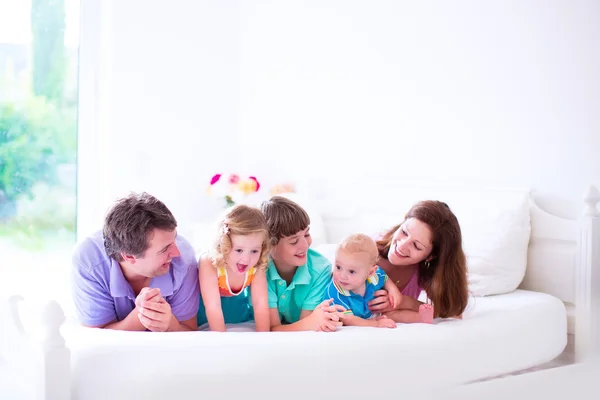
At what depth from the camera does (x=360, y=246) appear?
2.12 m

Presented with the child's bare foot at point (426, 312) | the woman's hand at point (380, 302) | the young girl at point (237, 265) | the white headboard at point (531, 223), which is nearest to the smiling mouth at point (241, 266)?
the young girl at point (237, 265)

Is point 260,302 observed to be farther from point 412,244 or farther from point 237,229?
point 412,244

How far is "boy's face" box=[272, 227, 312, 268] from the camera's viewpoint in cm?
216

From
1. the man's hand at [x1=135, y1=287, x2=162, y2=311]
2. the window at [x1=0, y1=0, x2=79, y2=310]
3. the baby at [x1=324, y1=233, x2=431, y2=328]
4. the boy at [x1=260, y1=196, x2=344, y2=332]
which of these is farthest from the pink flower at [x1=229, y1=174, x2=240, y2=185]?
the man's hand at [x1=135, y1=287, x2=162, y2=311]

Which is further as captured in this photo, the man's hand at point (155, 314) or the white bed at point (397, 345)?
the man's hand at point (155, 314)

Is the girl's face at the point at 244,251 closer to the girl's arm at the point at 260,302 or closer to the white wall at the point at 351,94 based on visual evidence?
the girl's arm at the point at 260,302

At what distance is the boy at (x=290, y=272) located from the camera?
7.07ft

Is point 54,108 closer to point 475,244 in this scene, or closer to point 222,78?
point 222,78

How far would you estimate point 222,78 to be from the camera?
13.7 feet

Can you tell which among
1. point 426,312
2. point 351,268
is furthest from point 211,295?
point 426,312

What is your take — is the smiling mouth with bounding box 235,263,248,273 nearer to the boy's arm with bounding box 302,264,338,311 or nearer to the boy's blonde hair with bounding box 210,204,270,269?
the boy's blonde hair with bounding box 210,204,270,269

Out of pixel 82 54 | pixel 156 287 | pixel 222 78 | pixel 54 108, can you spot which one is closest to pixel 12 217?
pixel 54 108

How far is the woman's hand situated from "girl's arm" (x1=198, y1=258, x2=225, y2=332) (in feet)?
1.49

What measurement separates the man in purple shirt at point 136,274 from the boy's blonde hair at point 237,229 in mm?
104
